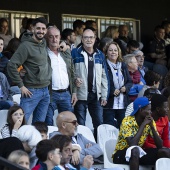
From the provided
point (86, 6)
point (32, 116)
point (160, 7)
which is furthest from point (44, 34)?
point (160, 7)

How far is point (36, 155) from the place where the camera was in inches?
306

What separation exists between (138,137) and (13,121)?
5.11ft

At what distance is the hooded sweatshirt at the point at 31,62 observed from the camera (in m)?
10.1

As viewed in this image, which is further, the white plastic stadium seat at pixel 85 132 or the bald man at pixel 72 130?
the white plastic stadium seat at pixel 85 132

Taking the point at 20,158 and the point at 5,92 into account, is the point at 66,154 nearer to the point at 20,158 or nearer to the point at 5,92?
the point at 20,158

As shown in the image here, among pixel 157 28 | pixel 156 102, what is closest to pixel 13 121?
pixel 156 102

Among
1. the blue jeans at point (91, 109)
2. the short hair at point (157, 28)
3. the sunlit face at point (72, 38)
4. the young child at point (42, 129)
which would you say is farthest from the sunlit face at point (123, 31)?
the young child at point (42, 129)

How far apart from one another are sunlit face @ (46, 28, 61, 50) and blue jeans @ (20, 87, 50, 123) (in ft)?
2.24

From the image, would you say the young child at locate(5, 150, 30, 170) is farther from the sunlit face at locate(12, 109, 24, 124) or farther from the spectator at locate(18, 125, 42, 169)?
the sunlit face at locate(12, 109, 24, 124)

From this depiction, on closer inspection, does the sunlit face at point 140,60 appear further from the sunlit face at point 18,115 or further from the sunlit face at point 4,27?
the sunlit face at point 18,115

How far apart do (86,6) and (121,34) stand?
3.88 ft

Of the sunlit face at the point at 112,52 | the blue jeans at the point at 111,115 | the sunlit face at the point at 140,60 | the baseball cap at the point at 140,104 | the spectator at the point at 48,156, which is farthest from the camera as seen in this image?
the sunlit face at the point at 140,60

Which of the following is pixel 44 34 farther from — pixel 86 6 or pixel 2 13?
pixel 86 6

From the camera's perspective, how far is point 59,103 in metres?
10.7
